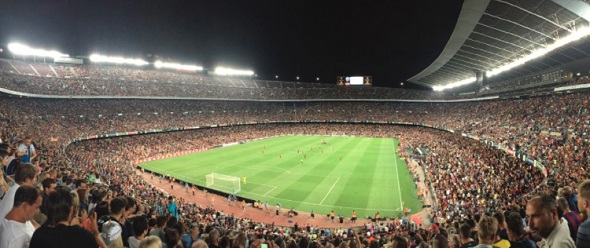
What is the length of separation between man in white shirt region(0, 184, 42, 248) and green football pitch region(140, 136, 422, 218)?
71.9 ft

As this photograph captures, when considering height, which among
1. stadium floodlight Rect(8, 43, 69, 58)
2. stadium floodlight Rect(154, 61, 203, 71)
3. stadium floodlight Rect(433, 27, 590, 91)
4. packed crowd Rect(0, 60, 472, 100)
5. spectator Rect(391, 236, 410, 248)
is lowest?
spectator Rect(391, 236, 410, 248)

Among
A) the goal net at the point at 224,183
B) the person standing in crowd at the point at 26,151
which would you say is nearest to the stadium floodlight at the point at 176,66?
the goal net at the point at 224,183

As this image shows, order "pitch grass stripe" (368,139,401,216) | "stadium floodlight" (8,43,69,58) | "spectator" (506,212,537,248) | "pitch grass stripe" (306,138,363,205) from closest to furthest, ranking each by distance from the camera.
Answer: "spectator" (506,212,537,248), "pitch grass stripe" (368,139,401,216), "pitch grass stripe" (306,138,363,205), "stadium floodlight" (8,43,69,58)

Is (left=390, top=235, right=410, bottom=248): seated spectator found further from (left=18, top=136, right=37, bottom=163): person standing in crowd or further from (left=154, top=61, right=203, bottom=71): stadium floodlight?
(left=154, top=61, right=203, bottom=71): stadium floodlight

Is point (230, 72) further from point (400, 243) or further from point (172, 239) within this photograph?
point (400, 243)

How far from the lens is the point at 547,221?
349 cm

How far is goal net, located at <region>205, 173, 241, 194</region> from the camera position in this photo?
1156 inches

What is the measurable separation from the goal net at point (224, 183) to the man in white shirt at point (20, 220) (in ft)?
84.1

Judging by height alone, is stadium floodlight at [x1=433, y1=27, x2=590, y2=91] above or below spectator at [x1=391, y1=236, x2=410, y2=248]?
above

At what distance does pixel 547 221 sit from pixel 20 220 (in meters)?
5.86

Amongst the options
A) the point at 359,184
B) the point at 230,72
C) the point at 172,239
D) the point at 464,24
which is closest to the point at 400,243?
the point at 172,239

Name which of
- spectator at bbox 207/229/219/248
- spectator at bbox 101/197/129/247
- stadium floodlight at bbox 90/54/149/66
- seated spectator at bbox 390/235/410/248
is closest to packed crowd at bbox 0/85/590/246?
spectator at bbox 101/197/129/247

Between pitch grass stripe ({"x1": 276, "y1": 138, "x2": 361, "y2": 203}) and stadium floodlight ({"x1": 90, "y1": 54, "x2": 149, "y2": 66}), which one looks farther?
stadium floodlight ({"x1": 90, "y1": 54, "x2": 149, "y2": 66})

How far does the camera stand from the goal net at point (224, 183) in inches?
1156
